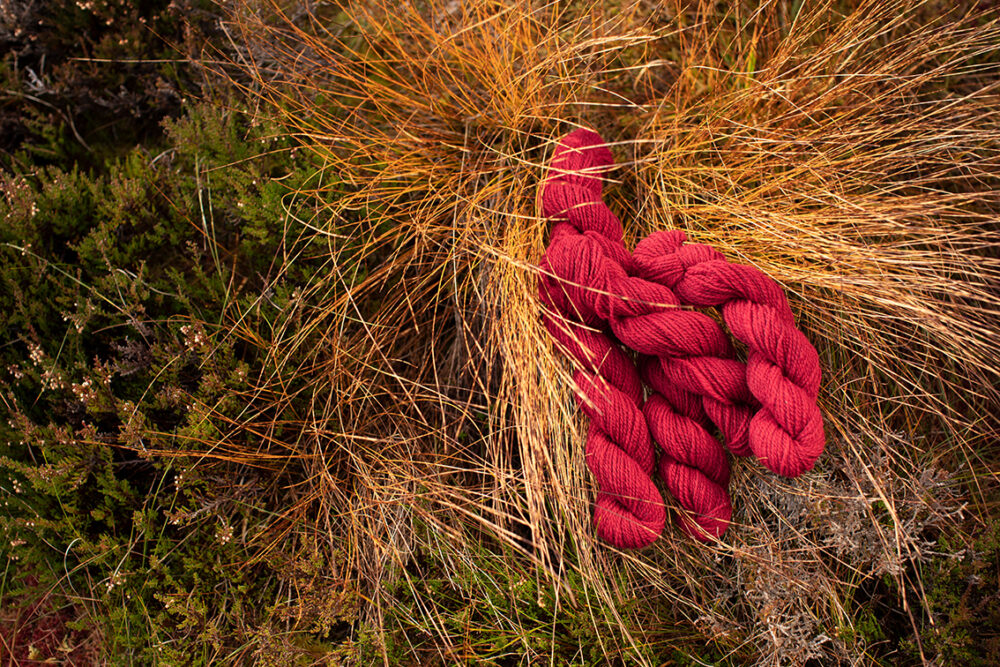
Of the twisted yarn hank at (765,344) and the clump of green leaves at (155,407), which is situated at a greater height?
the clump of green leaves at (155,407)

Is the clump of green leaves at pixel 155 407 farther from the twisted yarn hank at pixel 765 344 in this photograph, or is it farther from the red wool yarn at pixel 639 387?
the twisted yarn hank at pixel 765 344

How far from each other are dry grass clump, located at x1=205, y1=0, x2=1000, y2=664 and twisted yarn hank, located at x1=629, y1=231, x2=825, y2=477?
23 centimetres

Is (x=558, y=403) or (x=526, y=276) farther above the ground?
(x=526, y=276)

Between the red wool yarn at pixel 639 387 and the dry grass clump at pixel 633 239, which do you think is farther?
the dry grass clump at pixel 633 239

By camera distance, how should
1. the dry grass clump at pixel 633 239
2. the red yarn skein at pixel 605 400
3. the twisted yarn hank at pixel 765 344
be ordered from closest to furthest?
Result: the twisted yarn hank at pixel 765 344, the red yarn skein at pixel 605 400, the dry grass clump at pixel 633 239

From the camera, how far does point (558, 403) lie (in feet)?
4.94

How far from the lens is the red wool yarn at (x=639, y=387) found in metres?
1.41

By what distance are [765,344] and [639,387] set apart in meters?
0.31

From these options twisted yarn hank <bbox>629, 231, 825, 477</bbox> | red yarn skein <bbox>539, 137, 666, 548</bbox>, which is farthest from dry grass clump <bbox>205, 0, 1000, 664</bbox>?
twisted yarn hank <bbox>629, 231, 825, 477</bbox>

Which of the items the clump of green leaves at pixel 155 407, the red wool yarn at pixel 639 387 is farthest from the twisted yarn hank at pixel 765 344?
the clump of green leaves at pixel 155 407

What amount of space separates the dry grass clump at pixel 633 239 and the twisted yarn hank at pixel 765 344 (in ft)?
0.74

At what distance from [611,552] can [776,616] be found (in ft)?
1.33

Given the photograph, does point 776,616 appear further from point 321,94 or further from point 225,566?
point 321,94

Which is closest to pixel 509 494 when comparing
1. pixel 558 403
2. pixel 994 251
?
pixel 558 403
